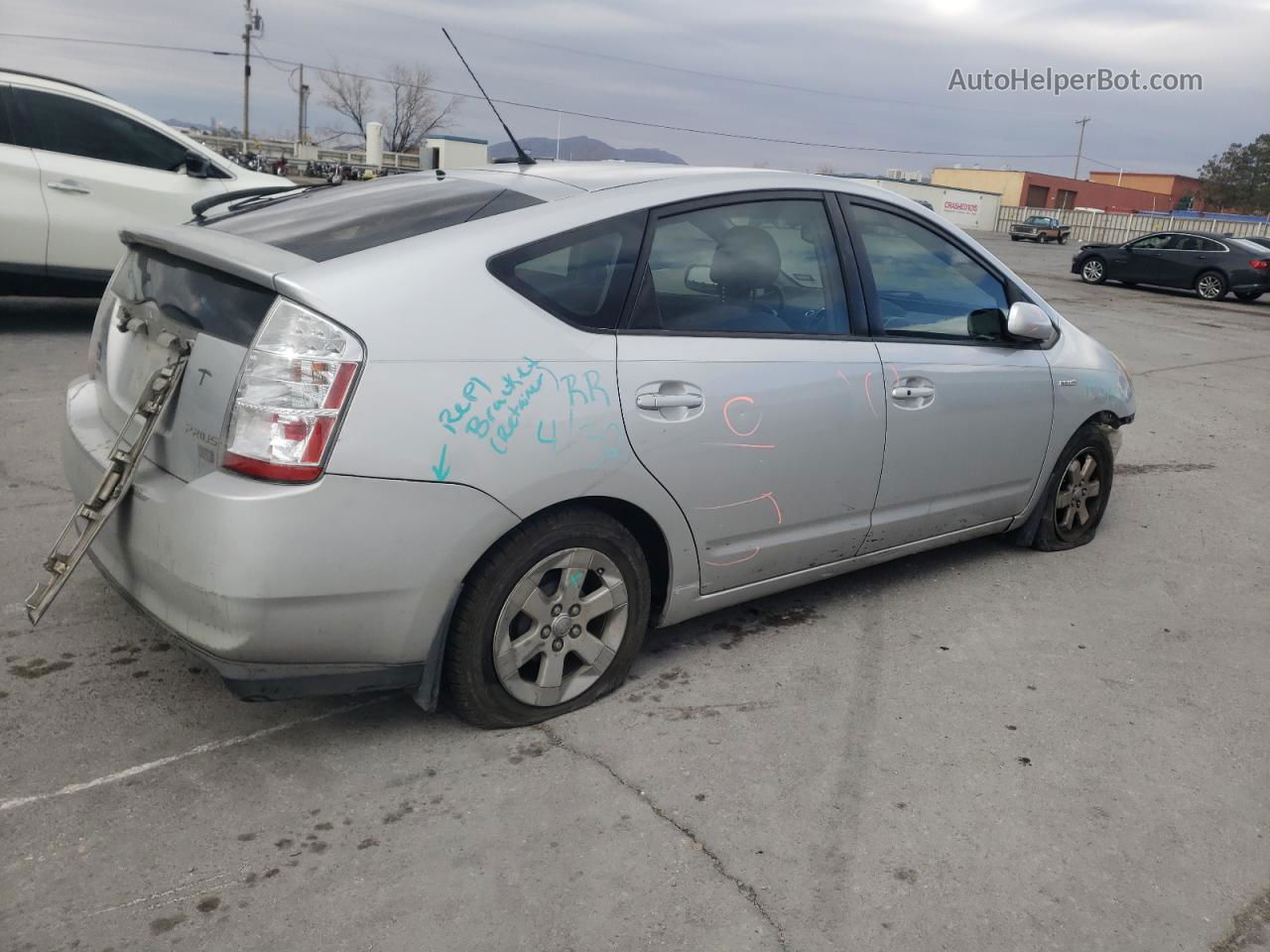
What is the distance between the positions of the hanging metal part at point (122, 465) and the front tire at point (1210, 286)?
81.3 ft

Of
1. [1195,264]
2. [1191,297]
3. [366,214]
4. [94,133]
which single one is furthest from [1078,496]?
[1191,297]

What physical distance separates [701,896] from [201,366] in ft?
6.01

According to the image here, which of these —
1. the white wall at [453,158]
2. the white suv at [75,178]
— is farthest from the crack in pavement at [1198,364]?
the white suv at [75,178]

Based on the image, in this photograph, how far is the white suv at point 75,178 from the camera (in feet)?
25.5

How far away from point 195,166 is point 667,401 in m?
6.74

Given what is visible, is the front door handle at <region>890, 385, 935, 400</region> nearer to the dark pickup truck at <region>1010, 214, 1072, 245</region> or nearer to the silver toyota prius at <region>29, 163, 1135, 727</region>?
the silver toyota prius at <region>29, 163, 1135, 727</region>

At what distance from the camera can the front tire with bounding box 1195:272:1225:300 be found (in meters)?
23.1

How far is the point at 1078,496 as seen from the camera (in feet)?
16.7

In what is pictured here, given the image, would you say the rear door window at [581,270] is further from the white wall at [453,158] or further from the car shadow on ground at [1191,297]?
the car shadow on ground at [1191,297]

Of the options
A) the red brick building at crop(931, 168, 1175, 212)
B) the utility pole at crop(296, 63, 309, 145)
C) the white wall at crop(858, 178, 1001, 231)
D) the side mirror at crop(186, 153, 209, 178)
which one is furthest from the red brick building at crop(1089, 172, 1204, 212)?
the side mirror at crop(186, 153, 209, 178)

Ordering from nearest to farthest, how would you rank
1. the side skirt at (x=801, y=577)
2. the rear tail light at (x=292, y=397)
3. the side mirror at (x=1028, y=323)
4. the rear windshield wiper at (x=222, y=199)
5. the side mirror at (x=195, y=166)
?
1. the rear tail light at (x=292, y=397)
2. the side skirt at (x=801, y=577)
3. the rear windshield wiper at (x=222, y=199)
4. the side mirror at (x=1028, y=323)
5. the side mirror at (x=195, y=166)

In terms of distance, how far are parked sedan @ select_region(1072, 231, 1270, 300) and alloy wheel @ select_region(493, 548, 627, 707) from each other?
23.9m

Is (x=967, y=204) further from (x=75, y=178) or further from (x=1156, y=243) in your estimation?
(x=75, y=178)

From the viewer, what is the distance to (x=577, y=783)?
2.93m
